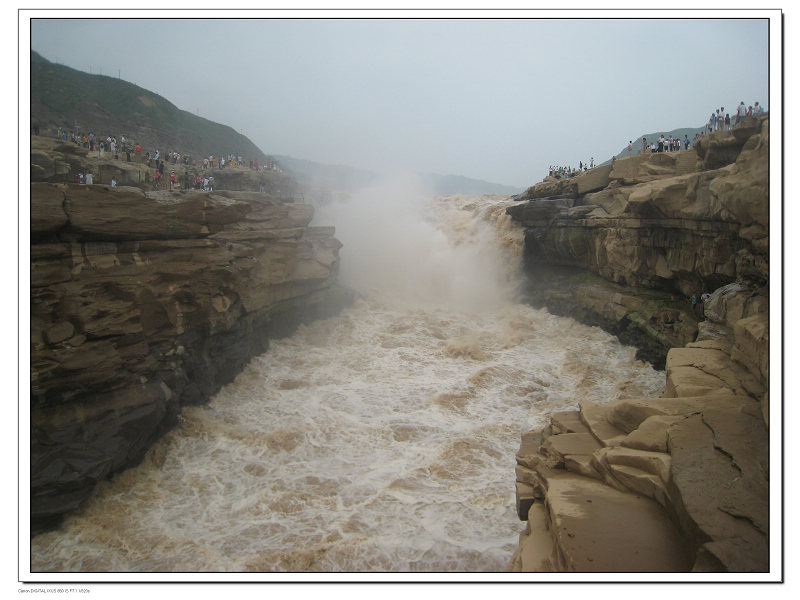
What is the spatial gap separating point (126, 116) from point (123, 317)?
35.4 meters

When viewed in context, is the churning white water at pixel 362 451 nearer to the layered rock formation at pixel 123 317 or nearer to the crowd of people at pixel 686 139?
the layered rock formation at pixel 123 317

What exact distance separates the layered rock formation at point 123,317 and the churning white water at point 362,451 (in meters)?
0.63

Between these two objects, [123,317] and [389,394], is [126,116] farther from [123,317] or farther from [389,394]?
[389,394]

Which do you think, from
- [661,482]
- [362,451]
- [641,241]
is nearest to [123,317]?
[362,451]

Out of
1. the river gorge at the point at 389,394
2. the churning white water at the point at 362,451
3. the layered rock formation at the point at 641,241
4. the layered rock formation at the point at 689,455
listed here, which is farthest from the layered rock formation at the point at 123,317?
the layered rock formation at the point at 641,241

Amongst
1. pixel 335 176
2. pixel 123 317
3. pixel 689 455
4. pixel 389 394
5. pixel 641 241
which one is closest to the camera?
pixel 689 455

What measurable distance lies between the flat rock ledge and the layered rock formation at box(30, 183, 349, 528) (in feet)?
23.8

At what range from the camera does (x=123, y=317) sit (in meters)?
9.84

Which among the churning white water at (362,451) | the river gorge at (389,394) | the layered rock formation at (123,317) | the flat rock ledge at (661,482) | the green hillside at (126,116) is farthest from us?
the green hillside at (126,116)

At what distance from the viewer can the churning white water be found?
7438 mm

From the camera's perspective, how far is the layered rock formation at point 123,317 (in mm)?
8578

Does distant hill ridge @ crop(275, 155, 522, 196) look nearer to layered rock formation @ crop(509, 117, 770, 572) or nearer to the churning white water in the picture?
the churning white water
